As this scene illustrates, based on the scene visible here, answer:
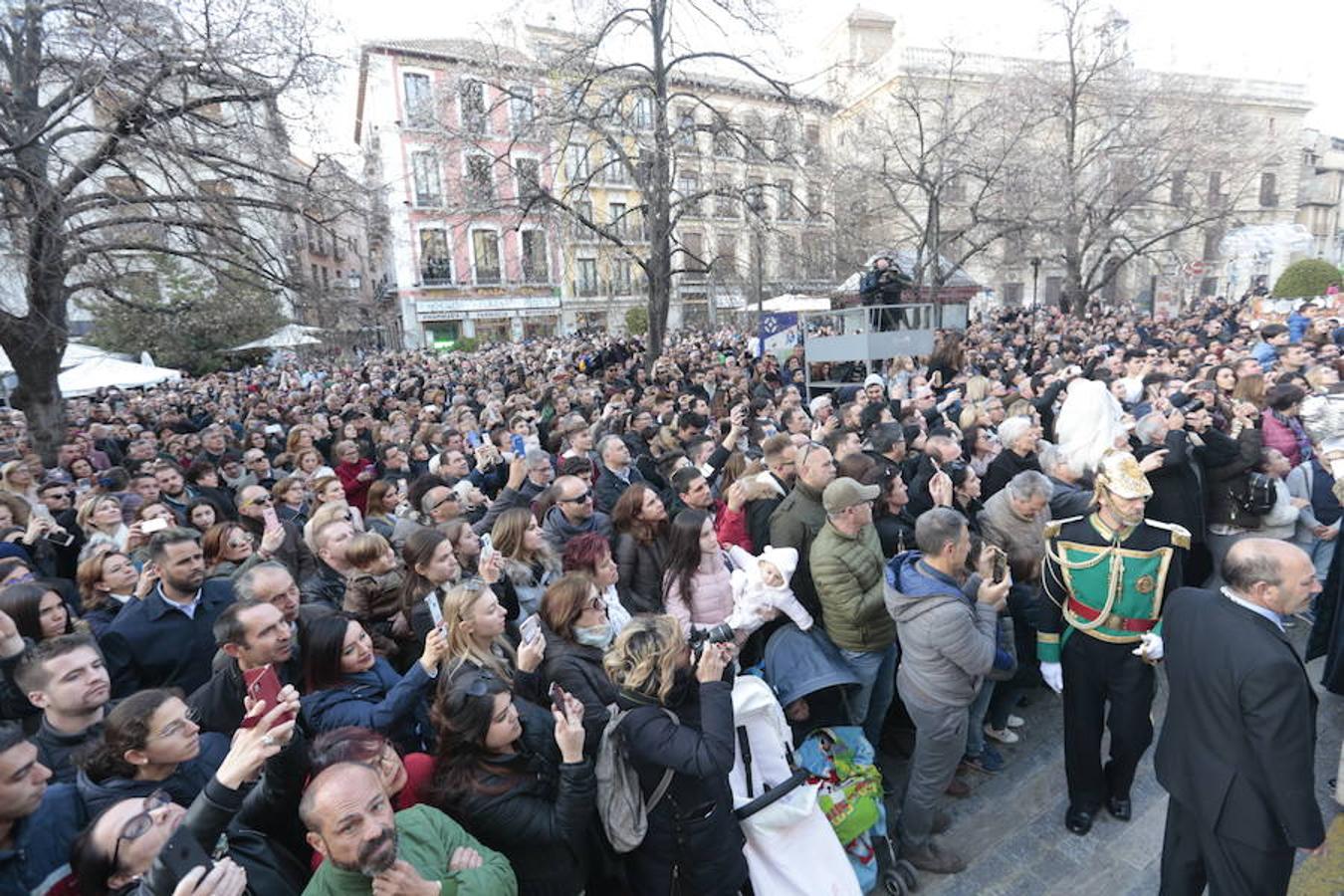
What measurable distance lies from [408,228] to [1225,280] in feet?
150

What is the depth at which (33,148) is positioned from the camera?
250 inches

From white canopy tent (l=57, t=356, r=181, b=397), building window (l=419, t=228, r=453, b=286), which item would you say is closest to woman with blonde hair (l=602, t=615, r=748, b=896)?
white canopy tent (l=57, t=356, r=181, b=397)

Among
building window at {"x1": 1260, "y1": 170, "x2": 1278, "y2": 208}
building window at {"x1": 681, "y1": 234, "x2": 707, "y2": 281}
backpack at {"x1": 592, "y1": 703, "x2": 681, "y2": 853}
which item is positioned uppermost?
building window at {"x1": 1260, "y1": 170, "x2": 1278, "y2": 208}

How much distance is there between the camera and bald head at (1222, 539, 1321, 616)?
2193 mm

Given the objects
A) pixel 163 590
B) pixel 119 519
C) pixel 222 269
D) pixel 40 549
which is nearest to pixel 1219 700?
pixel 163 590

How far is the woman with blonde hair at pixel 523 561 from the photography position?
3701 millimetres

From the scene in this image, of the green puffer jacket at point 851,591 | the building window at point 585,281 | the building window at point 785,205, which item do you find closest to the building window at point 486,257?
the building window at point 585,281

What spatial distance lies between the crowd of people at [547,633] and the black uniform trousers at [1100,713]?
5cm

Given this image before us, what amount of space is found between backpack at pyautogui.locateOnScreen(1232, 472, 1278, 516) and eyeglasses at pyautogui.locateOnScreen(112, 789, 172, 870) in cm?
594

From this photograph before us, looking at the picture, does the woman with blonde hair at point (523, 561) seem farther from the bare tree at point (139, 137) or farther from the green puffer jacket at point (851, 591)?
the bare tree at point (139, 137)

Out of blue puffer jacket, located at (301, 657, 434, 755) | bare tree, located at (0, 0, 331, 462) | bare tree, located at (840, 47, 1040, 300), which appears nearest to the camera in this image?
blue puffer jacket, located at (301, 657, 434, 755)

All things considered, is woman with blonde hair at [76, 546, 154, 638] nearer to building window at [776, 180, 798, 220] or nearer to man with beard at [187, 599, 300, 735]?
man with beard at [187, 599, 300, 735]

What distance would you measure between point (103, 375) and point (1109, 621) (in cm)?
1883

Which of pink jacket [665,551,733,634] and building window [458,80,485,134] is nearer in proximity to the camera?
pink jacket [665,551,733,634]
